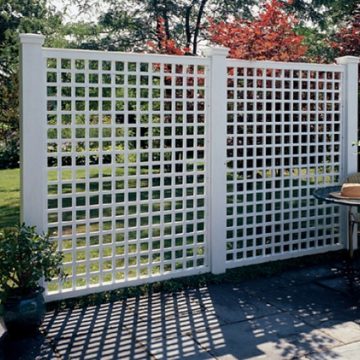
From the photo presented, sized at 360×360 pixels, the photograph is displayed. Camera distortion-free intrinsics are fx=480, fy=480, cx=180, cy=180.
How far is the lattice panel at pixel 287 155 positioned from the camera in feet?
15.1

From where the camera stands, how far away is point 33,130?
347 cm

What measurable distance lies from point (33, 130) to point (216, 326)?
6.21 feet

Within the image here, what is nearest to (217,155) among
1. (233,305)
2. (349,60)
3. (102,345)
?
(233,305)

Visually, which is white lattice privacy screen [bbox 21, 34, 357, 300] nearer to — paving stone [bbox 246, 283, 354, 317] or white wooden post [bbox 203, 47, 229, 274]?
white wooden post [bbox 203, 47, 229, 274]

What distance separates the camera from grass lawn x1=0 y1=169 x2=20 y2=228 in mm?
6506

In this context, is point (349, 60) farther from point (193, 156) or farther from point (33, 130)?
point (33, 130)

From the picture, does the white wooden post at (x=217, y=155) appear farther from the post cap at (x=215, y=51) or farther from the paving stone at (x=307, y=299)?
the paving stone at (x=307, y=299)

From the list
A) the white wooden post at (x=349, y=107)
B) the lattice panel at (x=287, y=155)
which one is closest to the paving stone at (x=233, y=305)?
the lattice panel at (x=287, y=155)

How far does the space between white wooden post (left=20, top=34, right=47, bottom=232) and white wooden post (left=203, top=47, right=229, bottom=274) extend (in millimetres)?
1476

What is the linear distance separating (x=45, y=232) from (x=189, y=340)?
1346 millimetres

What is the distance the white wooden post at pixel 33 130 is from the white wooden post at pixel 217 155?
1476 mm

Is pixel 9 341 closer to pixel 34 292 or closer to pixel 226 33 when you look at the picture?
pixel 34 292

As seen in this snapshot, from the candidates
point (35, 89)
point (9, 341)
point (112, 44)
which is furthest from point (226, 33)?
point (112, 44)

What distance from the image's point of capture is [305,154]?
4.86 meters
